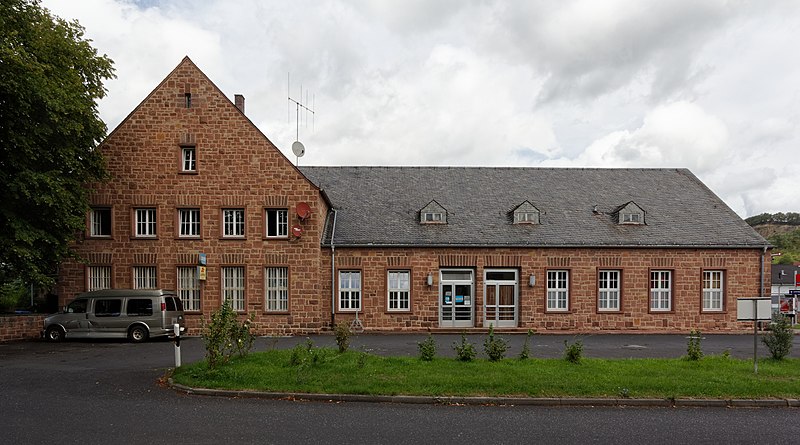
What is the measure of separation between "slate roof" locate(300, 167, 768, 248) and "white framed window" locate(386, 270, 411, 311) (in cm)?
146

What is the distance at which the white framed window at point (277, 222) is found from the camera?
23.4 meters

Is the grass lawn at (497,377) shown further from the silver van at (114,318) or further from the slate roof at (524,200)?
the slate roof at (524,200)

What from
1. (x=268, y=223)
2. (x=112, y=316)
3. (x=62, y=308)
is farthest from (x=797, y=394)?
(x=62, y=308)

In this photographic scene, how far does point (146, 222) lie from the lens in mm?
23344

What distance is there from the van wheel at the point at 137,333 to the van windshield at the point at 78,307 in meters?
→ 2.00

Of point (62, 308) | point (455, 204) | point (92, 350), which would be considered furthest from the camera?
point (455, 204)

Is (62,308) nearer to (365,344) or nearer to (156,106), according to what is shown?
(156,106)

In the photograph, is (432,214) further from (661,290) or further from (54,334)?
(54,334)

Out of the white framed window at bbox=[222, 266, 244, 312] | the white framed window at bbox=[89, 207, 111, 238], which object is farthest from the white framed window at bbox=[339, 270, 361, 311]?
the white framed window at bbox=[89, 207, 111, 238]

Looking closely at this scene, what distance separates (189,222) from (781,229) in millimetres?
121326

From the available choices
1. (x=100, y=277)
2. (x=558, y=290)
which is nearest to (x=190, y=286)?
(x=100, y=277)

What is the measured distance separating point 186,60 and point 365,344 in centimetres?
1412

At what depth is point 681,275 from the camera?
81.5 feet

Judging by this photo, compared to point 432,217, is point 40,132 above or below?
above
